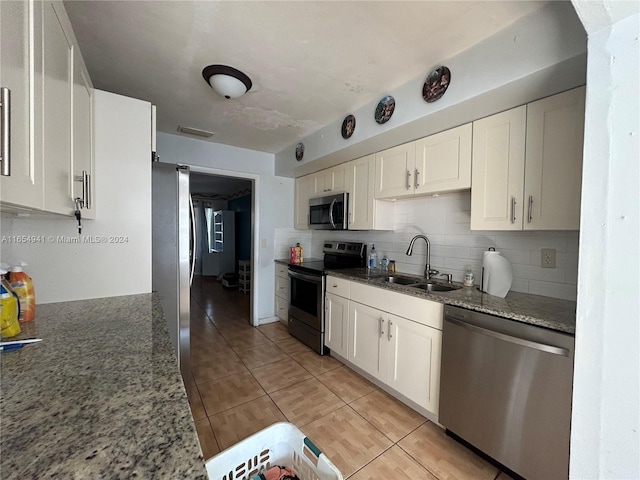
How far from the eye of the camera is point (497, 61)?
1.38 m

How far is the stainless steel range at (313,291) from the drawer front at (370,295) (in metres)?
0.45

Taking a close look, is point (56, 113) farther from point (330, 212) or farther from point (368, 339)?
point (330, 212)

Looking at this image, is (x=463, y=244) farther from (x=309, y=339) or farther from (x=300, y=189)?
(x=300, y=189)

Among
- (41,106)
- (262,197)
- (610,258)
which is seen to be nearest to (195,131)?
(262,197)

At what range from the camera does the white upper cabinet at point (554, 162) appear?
1.35 m

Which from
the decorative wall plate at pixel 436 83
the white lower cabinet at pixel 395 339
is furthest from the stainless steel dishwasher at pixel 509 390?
the decorative wall plate at pixel 436 83

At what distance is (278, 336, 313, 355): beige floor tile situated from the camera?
9.38 ft

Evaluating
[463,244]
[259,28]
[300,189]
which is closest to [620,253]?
[463,244]

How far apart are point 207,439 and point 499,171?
2.43 meters

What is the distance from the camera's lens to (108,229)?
1.54 meters

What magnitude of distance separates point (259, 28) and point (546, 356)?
7.03ft

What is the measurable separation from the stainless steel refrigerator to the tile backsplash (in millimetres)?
1901

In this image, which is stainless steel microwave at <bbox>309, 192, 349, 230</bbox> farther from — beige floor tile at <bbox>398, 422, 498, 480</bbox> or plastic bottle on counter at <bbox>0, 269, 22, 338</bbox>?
plastic bottle on counter at <bbox>0, 269, 22, 338</bbox>

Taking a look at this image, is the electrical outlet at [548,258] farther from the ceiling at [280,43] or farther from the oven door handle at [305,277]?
the oven door handle at [305,277]
